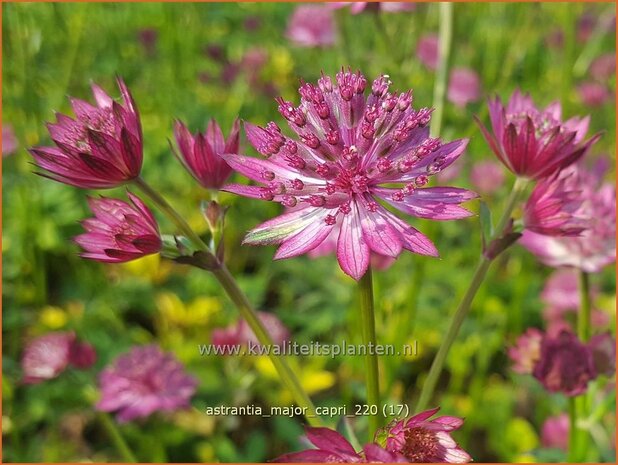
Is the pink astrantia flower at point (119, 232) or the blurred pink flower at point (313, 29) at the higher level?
the blurred pink flower at point (313, 29)

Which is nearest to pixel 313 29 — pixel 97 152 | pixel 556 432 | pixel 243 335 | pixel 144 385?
pixel 243 335

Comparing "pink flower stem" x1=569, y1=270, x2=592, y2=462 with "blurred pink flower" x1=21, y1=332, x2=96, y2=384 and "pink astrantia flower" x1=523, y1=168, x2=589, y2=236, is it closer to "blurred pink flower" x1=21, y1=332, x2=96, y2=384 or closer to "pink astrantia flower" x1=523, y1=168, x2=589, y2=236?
"pink astrantia flower" x1=523, y1=168, x2=589, y2=236

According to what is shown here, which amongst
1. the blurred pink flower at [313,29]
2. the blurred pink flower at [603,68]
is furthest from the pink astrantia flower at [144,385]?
the blurred pink flower at [603,68]

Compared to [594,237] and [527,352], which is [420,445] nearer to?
[527,352]

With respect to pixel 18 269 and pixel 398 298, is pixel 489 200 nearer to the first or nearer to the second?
pixel 398 298

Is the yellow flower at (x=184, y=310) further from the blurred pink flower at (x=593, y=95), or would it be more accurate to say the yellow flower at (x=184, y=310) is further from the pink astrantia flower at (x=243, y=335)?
the blurred pink flower at (x=593, y=95)

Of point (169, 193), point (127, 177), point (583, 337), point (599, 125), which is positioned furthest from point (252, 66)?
point (127, 177)
